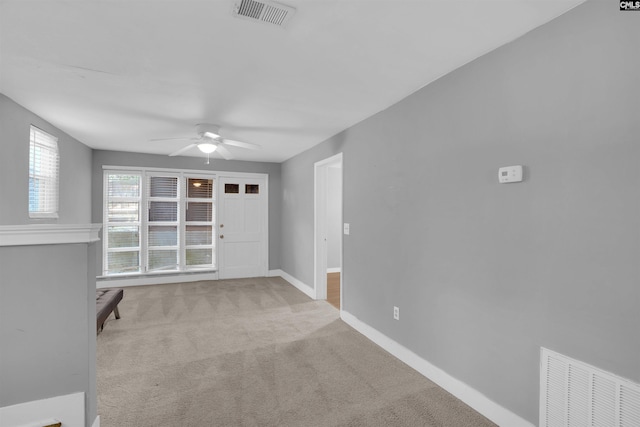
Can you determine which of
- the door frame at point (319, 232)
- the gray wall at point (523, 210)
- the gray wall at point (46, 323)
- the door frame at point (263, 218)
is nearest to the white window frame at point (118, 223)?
the door frame at point (263, 218)

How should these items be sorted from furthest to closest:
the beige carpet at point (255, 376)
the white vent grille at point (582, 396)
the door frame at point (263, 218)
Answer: the door frame at point (263, 218) < the beige carpet at point (255, 376) < the white vent grille at point (582, 396)

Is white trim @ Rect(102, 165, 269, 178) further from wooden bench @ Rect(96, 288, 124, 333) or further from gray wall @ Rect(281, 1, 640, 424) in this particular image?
gray wall @ Rect(281, 1, 640, 424)

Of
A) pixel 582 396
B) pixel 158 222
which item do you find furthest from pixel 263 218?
pixel 582 396

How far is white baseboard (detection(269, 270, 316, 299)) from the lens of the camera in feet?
16.9

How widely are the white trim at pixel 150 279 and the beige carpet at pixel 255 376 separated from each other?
5.28 ft

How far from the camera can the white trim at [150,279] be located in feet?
18.3

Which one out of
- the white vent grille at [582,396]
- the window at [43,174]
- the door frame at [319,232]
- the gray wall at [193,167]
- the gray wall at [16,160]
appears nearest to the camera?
the white vent grille at [582,396]

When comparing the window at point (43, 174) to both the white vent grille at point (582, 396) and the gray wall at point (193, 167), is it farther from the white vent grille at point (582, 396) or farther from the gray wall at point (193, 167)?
the white vent grille at point (582, 396)

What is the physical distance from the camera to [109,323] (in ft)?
12.8

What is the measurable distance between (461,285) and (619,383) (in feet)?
3.24

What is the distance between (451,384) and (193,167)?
5.57 meters

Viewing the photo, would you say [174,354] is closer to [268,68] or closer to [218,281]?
[268,68]

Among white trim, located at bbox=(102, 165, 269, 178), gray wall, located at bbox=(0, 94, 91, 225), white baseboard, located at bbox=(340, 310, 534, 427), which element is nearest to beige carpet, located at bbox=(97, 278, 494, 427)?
white baseboard, located at bbox=(340, 310, 534, 427)

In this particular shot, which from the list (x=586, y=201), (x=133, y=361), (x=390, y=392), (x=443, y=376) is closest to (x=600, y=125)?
(x=586, y=201)
